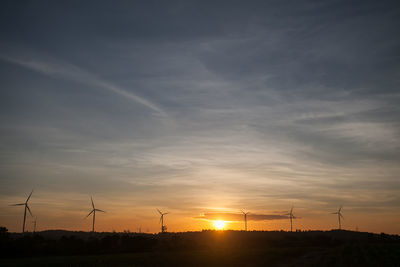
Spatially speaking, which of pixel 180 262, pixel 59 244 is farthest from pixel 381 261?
pixel 59 244

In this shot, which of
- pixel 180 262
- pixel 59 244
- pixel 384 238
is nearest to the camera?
pixel 180 262

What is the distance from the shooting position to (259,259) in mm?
88938

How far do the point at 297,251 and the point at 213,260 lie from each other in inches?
1141

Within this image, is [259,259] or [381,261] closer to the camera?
[381,261]

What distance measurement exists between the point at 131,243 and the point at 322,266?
224 feet

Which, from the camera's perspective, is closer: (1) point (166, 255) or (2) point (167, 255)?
(1) point (166, 255)

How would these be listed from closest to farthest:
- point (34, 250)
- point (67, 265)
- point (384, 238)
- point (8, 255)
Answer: point (67, 265)
point (8, 255)
point (34, 250)
point (384, 238)

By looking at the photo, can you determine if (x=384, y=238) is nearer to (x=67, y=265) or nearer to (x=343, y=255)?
(x=343, y=255)

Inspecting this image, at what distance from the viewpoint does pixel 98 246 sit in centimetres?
12056

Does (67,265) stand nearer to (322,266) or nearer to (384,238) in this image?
(322,266)

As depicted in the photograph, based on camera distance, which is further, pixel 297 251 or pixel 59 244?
pixel 59 244

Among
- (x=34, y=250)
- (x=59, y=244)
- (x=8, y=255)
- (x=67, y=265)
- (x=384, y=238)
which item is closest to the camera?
(x=67, y=265)

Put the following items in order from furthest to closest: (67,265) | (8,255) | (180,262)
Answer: (8,255) < (180,262) < (67,265)

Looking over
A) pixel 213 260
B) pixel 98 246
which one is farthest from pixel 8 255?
pixel 213 260
